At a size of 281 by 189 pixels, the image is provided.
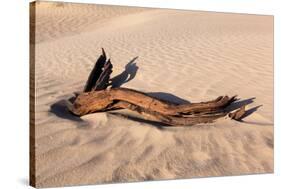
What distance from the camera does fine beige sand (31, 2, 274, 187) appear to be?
6.74 m

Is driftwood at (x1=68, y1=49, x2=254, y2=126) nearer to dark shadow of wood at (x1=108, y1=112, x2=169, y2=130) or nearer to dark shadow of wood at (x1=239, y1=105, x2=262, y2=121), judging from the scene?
dark shadow of wood at (x1=108, y1=112, x2=169, y2=130)

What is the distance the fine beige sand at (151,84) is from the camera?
22.1 ft

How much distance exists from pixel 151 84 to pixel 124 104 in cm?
46

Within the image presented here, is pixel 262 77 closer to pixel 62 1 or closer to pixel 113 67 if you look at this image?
pixel 113 67

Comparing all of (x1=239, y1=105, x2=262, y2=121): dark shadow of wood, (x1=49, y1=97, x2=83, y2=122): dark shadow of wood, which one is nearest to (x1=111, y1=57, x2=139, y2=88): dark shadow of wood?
(x1=49, y1=97, x2=83, y2=122): dark shadow of wood

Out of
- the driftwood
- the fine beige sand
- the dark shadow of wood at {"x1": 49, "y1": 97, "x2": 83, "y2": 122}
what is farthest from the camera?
the driftwood

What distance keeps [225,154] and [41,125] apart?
92.2 inches

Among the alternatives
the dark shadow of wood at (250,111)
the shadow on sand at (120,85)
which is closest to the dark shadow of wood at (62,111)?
the shadow on sand at (120,85)

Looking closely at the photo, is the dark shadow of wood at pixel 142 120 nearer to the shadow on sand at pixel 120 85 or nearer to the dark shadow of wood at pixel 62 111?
the shadow on sand at pixel 120 85

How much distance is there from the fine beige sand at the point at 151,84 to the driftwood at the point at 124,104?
0.30 ft

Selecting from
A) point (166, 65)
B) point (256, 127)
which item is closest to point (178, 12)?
point (166, 65)

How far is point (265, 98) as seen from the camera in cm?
800

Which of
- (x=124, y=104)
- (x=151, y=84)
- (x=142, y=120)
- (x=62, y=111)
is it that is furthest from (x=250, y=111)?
(x=62, y=111)

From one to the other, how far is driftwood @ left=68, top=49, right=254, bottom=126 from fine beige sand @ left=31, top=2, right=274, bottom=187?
0.09 m
